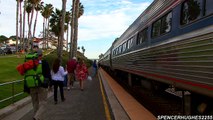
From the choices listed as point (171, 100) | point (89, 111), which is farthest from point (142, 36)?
point (89, 111)

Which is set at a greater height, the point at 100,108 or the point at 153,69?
the point at 153,69

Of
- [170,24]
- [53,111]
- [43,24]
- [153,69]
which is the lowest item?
[53,111]

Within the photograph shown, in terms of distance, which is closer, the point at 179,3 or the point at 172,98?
the point at 179,3

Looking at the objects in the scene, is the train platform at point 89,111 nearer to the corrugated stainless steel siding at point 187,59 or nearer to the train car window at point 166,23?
the corrugated stainless steel siding at point 187,59

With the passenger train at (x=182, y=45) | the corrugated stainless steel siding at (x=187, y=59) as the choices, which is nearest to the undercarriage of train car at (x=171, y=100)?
the passenger train at (x=182, y=45)

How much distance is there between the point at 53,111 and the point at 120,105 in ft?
7.85

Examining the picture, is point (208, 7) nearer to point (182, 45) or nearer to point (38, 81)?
point (182, 45)

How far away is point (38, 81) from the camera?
391 inches

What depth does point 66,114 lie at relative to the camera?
12234mm

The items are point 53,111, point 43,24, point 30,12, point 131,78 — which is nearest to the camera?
point 53,111

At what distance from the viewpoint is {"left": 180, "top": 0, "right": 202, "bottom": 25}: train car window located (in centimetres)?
753

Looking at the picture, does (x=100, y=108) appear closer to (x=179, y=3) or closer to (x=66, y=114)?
(x=66, y=114)

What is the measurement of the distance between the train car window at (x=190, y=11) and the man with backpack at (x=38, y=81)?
366 cm

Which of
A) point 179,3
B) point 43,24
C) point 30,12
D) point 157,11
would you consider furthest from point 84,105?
point 43,24
